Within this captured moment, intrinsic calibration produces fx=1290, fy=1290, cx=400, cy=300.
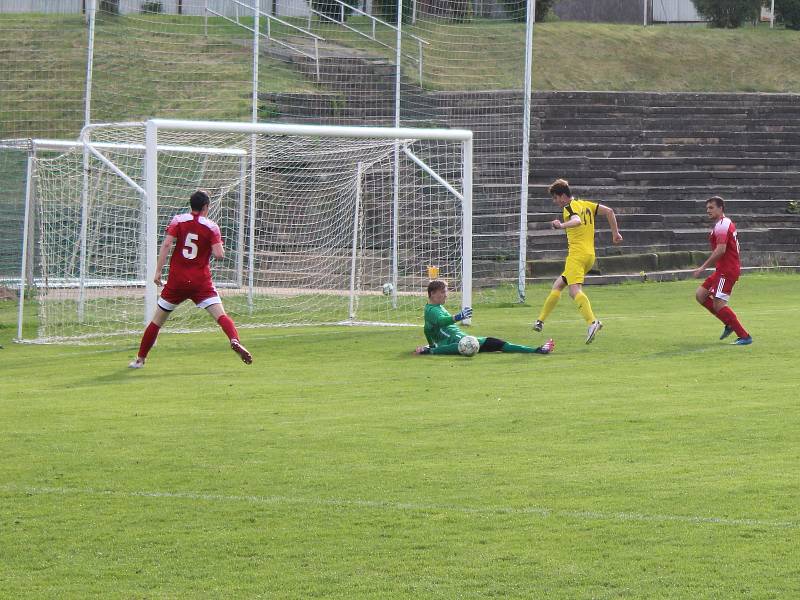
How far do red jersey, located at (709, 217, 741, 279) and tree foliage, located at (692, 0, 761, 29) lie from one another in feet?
94.3

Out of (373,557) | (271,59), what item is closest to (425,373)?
(373,557)

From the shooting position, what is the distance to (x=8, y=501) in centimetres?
727

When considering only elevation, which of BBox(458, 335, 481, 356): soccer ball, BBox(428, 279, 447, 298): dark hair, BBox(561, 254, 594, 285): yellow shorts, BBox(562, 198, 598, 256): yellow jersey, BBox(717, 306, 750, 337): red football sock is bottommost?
BBox(458, 335, 481, 356): soccer ball

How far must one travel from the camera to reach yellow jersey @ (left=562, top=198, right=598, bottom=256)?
49.9 ft

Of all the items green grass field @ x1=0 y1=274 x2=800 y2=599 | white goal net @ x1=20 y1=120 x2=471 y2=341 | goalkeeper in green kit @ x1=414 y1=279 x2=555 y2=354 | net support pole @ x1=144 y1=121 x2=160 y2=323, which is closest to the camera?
green grass field @ x1=0 y1=274 x2=800 y2=599

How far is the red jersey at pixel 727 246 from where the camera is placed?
14859 mm

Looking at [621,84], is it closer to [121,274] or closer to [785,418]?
[121,274]

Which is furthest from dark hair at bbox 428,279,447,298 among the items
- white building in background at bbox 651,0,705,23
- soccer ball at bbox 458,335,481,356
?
white building in background at bbox 651,0,705,23

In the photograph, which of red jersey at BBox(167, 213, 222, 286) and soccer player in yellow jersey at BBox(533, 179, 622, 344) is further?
soccer player in yellow jersey at BBox(533, 179, 622, 344)

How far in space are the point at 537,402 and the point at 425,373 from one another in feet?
7.16

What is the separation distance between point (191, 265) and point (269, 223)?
735 cm

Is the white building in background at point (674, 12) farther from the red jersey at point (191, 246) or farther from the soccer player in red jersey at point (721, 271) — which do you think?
the red jersey at point (191, 246)

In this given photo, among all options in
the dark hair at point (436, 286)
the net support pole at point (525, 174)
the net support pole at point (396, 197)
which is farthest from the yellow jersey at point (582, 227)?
the net support pole at point (525, 174)

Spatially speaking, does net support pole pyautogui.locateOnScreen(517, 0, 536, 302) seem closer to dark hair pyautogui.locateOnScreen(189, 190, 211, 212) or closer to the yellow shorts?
the yellow shorts
